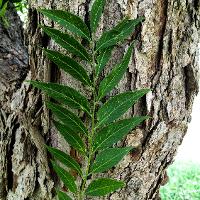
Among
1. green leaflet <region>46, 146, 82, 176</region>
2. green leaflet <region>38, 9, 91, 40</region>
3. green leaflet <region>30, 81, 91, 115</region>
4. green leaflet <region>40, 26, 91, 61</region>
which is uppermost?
green leaflet <region>38, 9, 91, 40</region>

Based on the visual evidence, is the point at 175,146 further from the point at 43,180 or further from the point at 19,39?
the point at 19,39

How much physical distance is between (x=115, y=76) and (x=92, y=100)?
11 cm

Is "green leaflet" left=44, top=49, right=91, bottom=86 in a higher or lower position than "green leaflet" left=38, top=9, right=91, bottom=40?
lower

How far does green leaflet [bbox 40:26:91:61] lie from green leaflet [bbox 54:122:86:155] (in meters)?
0.22

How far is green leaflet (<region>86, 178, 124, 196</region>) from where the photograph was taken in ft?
3.70

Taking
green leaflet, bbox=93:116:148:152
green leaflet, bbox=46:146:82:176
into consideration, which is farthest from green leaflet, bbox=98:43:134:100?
green leaflet, bbox=46:146:82:176

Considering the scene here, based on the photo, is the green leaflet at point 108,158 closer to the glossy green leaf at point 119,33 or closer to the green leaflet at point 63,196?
the green leaflet at point 63,196

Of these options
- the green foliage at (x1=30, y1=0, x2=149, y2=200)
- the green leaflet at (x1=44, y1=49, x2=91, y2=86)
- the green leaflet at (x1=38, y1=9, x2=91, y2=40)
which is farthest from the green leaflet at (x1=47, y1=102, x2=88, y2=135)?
the green leaflet at (x1=38, y1=9, x2=91, y2=40)

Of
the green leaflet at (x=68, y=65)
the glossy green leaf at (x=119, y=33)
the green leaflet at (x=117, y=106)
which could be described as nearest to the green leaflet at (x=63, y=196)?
the green leaflet at (x=117, y=106)

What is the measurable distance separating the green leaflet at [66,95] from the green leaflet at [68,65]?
5cm

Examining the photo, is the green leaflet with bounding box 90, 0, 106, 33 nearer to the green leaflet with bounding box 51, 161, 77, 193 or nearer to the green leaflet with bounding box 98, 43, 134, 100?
the green leaflet with bounding box 98, 43, 134, 100

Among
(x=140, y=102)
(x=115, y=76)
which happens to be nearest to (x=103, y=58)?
(x=115, y=76)

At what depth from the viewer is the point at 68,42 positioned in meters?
1.13

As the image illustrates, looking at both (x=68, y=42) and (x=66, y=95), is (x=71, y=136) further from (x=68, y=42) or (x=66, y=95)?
(x=68, y=42)
